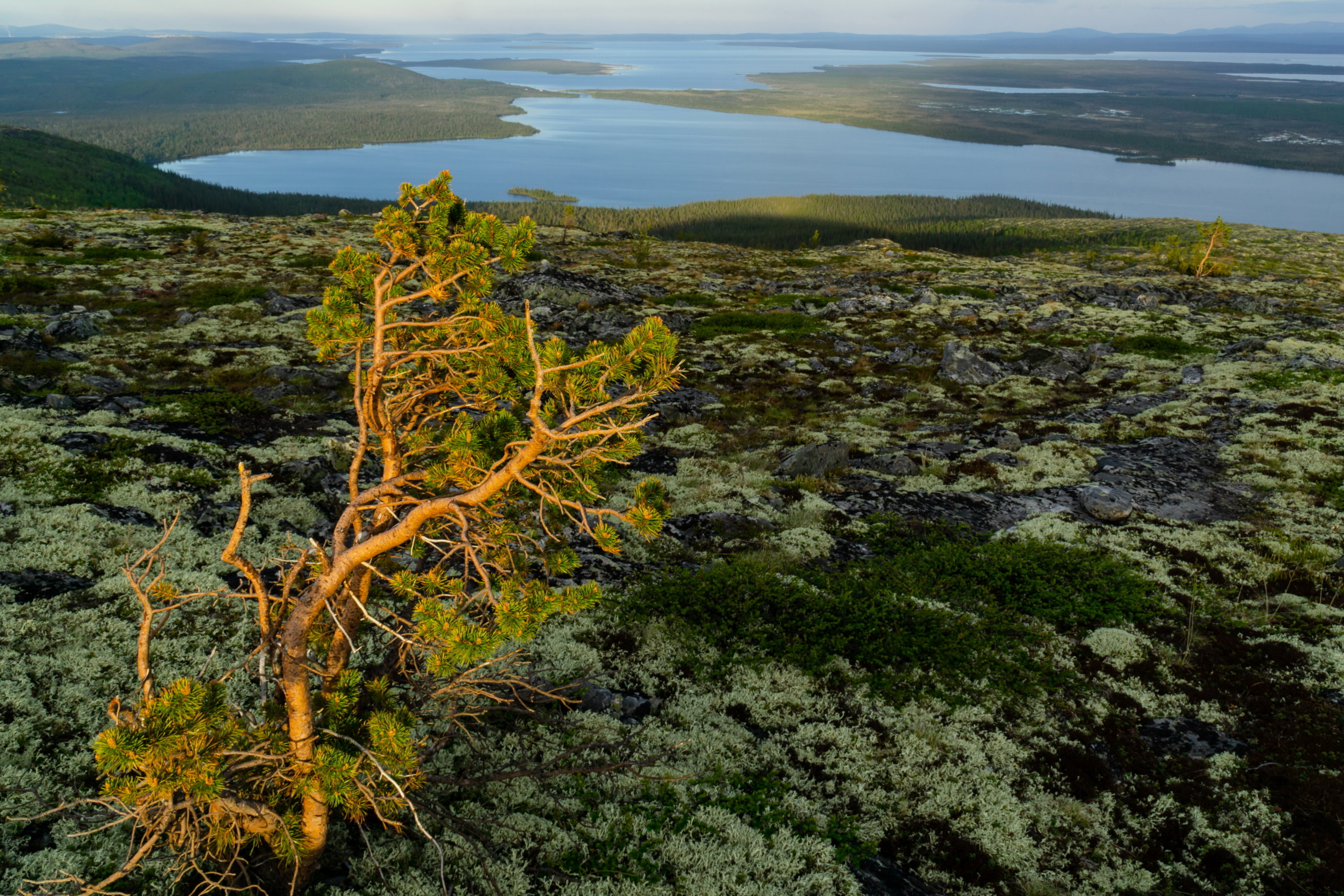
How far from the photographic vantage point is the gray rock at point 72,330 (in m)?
27.4

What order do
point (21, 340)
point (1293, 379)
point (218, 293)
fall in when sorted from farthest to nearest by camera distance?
point (218, 293) → point (1293, 379) → point (21, 340)

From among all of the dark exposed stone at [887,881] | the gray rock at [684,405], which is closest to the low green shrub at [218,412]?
the gray rock at [684,405]

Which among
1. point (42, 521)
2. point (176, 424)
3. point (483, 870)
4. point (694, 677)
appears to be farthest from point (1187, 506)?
point (176, 424)

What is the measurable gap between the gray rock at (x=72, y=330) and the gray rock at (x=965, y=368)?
40.2m

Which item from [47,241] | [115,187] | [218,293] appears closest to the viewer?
[218,293]

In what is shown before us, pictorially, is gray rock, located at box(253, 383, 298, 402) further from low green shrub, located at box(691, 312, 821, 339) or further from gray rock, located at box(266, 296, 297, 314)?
low green shrub, located at box(691, 312, 821, 339)

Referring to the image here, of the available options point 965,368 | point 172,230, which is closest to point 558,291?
point 965,368

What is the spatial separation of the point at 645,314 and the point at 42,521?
34490 millimetres

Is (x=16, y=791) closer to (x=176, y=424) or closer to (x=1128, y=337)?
(x=176, y=424)

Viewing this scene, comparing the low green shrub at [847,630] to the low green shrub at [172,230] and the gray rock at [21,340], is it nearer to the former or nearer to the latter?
the gray rock at [21,340]

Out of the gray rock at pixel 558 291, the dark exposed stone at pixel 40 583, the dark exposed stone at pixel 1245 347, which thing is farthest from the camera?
the gray rock at pixel 558 291

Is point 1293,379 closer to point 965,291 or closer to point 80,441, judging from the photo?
point 965,291

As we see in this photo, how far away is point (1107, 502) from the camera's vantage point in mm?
16594

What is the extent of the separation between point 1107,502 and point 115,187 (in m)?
233
